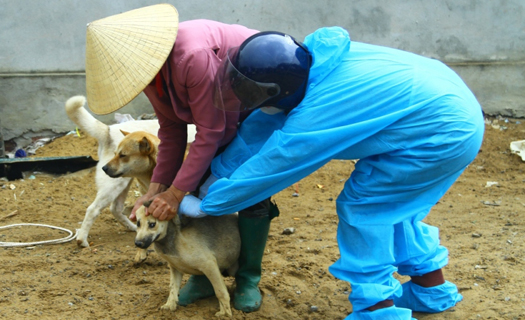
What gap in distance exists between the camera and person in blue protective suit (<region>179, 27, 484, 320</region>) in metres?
2.42

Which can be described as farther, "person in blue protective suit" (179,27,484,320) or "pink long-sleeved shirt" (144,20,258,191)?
"pink long-sleeved shirt" (144,20,258,191)

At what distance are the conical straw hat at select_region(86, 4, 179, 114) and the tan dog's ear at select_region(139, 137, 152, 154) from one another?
124cm

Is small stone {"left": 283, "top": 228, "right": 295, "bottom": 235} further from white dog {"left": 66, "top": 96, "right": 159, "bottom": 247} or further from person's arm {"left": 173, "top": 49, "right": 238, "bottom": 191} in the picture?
person's arm {"left": 173, "top": 49, "right": 238, "bottom": 191}

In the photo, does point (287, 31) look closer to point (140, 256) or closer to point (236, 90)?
point (140, 256)

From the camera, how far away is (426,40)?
7.62 m

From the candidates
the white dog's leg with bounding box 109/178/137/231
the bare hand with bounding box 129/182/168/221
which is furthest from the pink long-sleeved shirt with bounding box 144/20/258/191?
the white dog's leg with bounding box 109/178/137/231

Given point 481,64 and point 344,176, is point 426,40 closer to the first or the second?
point 481,64

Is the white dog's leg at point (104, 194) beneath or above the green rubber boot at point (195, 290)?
beneath

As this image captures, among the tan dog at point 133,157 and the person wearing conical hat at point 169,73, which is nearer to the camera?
the person wearing conical hat at point 169,73

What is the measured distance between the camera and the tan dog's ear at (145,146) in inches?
161

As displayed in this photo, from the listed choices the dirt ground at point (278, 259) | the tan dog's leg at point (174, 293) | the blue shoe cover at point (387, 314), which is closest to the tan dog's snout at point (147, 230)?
the tan dog's leg at point (174, 293)

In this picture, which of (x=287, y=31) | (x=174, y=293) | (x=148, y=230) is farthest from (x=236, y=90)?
(x=287, y=31)

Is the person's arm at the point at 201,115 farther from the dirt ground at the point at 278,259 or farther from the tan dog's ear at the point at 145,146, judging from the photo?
the tan dog's ear at the point at 145,146

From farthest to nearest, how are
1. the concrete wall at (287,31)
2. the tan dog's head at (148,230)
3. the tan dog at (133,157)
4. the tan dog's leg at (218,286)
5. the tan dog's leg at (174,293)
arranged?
the concrete wall at (287,31)
the tan dog at (133,157)
the tan dog's leg at (174,293)
the tan dog's leg at (218,286)
the tan dog's head at (148,230)
